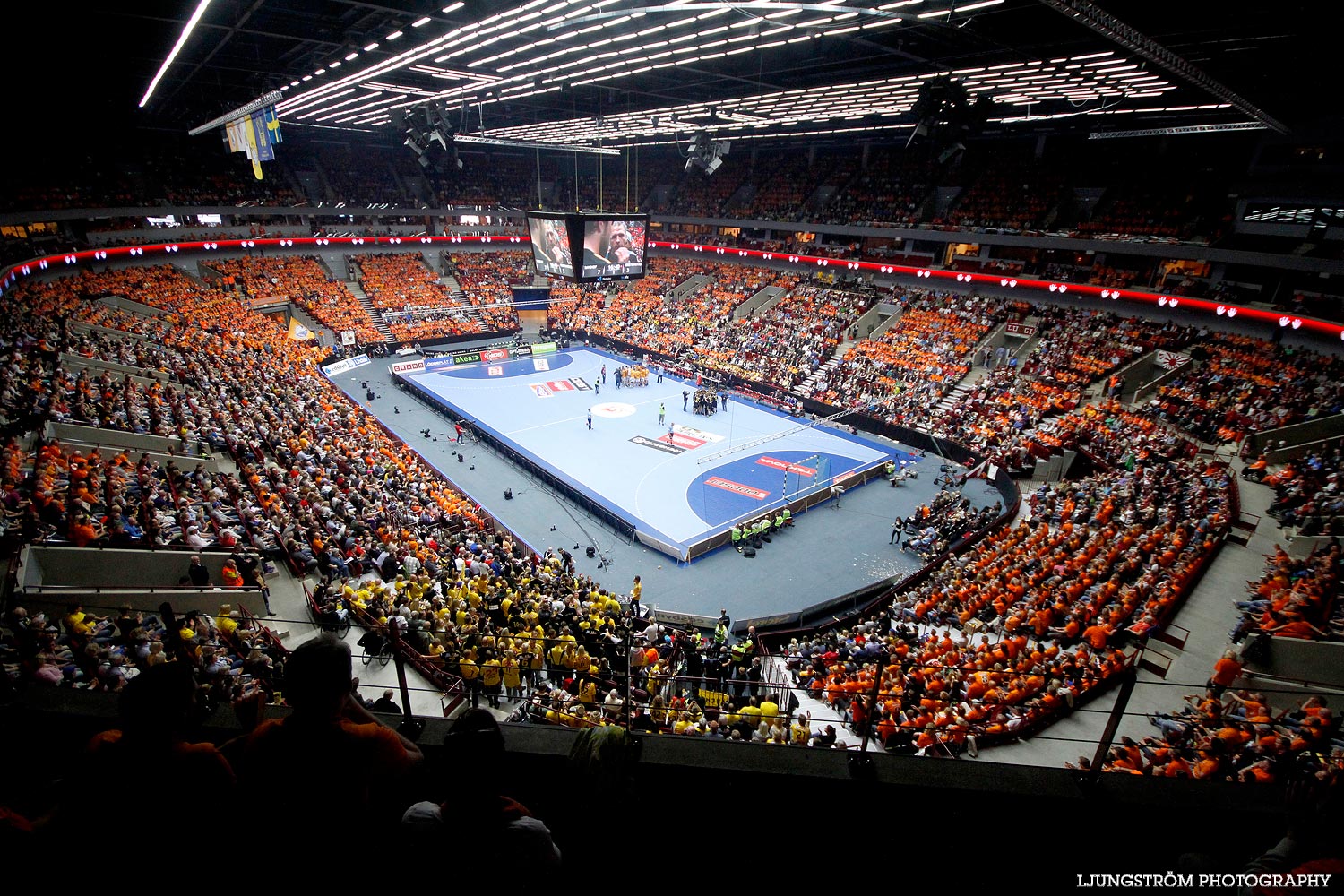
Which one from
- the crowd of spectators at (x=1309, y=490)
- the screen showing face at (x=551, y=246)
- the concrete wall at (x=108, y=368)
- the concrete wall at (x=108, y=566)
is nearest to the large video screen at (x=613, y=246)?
the screen showing face at (x=551, y=246)

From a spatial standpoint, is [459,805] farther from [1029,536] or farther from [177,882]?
[1029,536]

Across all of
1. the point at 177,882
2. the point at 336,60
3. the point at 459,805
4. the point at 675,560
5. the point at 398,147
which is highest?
the point at 398,147

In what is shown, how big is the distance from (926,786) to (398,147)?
57.9m

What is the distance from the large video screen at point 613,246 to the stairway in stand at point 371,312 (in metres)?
22.4

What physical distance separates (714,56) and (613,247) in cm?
822

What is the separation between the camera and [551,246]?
2242 centimetres

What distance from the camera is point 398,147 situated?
4925cm

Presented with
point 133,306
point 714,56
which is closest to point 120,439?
point 714,56

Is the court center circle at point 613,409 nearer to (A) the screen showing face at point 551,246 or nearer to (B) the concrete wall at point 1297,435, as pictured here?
(A) the screen showing face at point 551,246

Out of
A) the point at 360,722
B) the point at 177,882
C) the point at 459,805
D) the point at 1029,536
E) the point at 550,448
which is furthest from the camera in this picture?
the point at 550,448

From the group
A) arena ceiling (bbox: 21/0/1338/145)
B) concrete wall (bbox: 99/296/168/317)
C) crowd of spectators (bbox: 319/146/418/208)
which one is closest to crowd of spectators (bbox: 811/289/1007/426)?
arena ceiling (bbox: 21/0/1338/145)

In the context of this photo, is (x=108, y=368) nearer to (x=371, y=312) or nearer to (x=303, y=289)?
(x=371, y=312)

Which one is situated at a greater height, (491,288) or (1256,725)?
(491,288)

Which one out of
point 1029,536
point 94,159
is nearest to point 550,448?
point 1029,536
